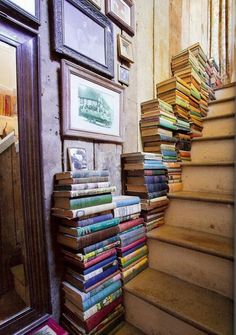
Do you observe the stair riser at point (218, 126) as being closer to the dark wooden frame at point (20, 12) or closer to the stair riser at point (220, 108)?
the stair riser at point (220, 108)

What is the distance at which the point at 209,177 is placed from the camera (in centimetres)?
144

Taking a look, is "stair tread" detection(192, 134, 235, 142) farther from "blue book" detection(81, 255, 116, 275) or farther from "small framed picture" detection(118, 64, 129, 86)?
"blue book" detection(81, 255, 116, 275)

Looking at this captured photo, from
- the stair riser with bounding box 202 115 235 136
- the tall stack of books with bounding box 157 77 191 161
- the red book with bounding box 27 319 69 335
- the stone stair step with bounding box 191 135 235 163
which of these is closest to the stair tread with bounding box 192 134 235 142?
the stone stair step with bounding box 191 135 235 163

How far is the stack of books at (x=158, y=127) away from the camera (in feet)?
4.65

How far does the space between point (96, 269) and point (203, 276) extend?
58 cm

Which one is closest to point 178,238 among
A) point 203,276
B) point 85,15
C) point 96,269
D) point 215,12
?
point 203,276

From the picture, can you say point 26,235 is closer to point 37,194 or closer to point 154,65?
point 37,194

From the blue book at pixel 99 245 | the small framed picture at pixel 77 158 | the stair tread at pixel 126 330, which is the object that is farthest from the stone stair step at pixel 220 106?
the stair tread at pixel 126 330

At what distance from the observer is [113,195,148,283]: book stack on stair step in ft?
3.50

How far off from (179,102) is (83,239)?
129 centimetres

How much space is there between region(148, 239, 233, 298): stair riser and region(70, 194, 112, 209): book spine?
48cm

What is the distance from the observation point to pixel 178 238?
3.79ft

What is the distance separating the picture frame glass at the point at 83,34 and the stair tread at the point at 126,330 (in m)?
1.45

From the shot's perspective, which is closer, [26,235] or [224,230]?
[26,235]
